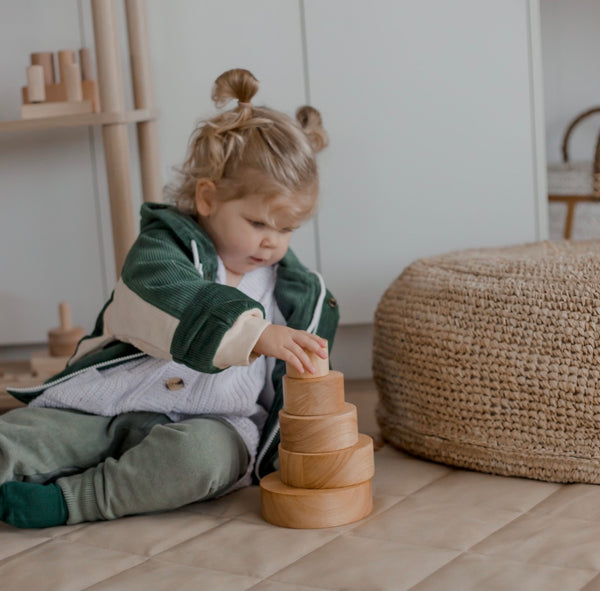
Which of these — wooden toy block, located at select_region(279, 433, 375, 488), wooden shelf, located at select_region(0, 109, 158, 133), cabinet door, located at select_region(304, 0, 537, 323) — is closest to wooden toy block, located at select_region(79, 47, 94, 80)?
wooden shelf, located at select_region(0, 109, 158, 133)

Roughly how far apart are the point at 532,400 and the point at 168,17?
0.96m

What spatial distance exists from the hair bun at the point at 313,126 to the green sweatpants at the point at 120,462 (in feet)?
1.33

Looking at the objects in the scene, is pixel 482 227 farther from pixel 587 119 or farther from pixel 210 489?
pixel 210 489

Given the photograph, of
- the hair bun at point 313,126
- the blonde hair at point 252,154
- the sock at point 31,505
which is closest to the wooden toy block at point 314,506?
the sock at point 31,505

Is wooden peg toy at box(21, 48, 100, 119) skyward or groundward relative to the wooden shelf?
skyward

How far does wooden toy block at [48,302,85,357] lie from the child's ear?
51 centimetres

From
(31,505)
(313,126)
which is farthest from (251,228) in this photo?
(31,505)

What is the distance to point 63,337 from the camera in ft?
5.34

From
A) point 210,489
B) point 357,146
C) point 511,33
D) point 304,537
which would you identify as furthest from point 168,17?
point 304,537

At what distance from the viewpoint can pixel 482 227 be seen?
1.68 meters

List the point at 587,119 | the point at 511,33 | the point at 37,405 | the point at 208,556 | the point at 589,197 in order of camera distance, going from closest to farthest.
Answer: the point at 208,556 < the point at 37,405 < the point at 511,33 < the point at 589,197 < the point at 587,119

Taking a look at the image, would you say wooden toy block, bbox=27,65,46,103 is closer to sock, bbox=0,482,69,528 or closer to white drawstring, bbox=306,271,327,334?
white drawstring, bbox=306,271,327,334

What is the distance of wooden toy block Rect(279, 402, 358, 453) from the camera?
1.03 meters

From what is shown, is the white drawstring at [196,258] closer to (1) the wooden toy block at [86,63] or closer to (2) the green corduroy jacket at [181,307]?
(2) the green corduroy jacket at [181,307]
